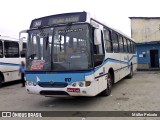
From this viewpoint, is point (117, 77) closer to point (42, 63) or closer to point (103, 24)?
point (103, 24)

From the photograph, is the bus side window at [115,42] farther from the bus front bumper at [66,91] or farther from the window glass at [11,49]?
the window glass at [11,49]

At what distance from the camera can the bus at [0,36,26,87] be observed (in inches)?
564

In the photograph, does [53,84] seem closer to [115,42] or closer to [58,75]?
[58,75]

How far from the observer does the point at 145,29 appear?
3067cm

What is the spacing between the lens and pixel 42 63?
8.14 metres

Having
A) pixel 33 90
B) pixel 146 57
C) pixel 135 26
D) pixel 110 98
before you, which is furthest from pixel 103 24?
pixel 135 26

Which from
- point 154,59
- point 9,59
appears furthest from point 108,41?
point 154,59

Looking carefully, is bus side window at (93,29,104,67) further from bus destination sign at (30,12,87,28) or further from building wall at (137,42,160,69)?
building wall at (137,42,160,69)

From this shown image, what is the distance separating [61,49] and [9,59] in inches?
306

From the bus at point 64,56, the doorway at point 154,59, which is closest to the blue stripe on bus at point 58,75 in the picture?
the bus at point 64,56

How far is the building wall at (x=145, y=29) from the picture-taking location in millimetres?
30422

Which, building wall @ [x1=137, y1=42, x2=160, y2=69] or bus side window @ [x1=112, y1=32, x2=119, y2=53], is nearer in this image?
bus side window @ [x1=112, y1=32, x2=119, y2=53]

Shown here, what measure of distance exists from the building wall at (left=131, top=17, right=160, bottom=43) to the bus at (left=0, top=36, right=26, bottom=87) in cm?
1859

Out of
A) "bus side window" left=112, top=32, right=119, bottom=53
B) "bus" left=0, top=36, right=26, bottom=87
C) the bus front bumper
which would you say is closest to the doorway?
"bus side window" left=112, top=32, right=119, bottom=53
